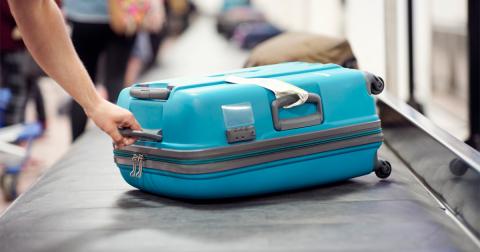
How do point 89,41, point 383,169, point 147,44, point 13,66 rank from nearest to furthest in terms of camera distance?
point 383,169 < point 89,41 < point 13,66 < point 147,44

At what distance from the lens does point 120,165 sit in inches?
78.0

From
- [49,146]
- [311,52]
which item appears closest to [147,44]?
[49,146]

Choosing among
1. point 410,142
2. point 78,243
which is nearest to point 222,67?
point 410,142

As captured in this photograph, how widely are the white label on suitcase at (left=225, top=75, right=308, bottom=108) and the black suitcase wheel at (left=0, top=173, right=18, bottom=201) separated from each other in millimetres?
1949

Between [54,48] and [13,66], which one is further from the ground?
[54,48]

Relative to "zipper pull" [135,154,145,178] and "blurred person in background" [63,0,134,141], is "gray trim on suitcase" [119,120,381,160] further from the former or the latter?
"blurred person in background" [63,0,134,141]

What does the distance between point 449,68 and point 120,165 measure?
13.2 feet

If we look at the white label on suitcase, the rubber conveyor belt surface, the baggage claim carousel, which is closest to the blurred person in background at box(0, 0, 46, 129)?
the baggage claim carousel

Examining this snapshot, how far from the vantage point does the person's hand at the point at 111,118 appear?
1801 millimetres

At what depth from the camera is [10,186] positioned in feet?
11.6

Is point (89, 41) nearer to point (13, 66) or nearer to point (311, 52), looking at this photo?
point (13, 66)

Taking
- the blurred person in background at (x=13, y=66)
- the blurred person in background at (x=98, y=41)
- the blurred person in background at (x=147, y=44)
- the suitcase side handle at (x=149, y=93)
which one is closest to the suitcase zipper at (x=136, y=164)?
the suitcase side handle at (x=149, y=93)

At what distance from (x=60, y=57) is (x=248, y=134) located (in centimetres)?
45

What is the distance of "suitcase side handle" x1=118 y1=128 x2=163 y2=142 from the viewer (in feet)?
5.98
